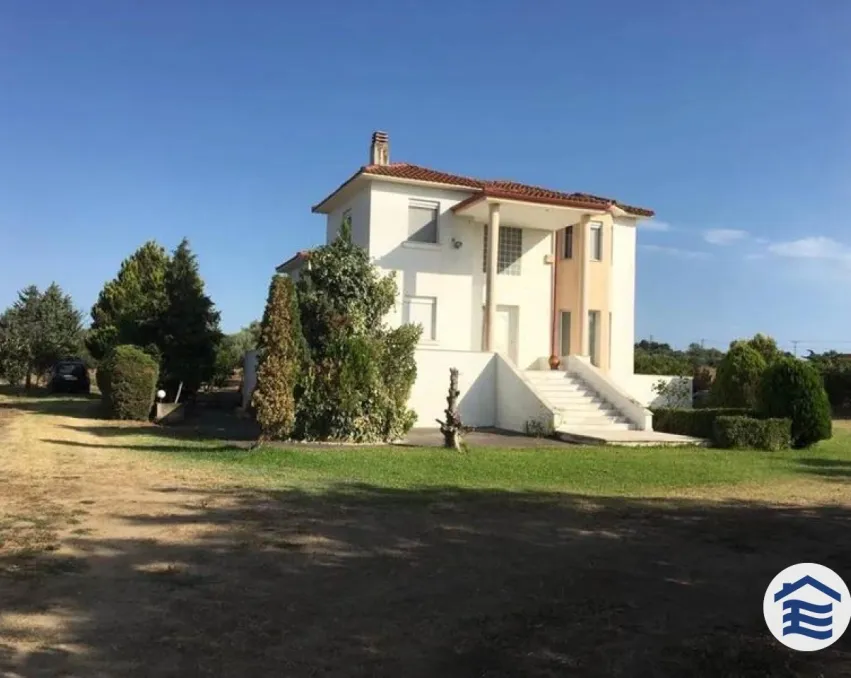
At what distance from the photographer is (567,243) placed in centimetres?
2620

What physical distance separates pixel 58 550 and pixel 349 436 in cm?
998

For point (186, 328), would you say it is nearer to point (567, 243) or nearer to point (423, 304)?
point (423, 304)

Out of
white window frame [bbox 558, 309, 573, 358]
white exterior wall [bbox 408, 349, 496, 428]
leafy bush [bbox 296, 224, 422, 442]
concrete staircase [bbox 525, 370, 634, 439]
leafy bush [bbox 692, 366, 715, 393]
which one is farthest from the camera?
leafy bush [bbox 692, 366, 715, 393]

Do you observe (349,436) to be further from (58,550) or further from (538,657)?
(538,657)

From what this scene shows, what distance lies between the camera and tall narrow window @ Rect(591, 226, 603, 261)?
87.1 feet

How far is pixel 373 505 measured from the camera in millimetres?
9547

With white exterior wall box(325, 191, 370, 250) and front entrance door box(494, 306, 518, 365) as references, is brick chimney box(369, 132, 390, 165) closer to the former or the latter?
white exterior wall box(325, 191, 370, 250)

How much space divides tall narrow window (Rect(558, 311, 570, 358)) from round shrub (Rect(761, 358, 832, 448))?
817 cm

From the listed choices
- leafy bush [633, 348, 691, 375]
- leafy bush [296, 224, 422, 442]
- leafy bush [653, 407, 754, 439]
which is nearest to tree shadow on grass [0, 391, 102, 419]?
leafy bush [296, 224, 422, 442]

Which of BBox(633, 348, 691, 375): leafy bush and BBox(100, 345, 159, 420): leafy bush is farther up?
BBox(633, 348, 691, 375): leafy bush

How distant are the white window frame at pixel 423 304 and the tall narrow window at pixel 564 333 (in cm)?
477

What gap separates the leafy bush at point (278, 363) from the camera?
Answer: 15734mm

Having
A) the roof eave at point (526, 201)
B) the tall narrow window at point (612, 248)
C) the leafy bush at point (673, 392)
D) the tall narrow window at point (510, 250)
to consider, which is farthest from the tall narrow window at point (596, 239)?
the leafy bush at point (673, 392)

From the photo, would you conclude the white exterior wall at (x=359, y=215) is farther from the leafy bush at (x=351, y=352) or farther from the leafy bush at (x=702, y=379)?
the leafy bush at (x=702, y=379)
